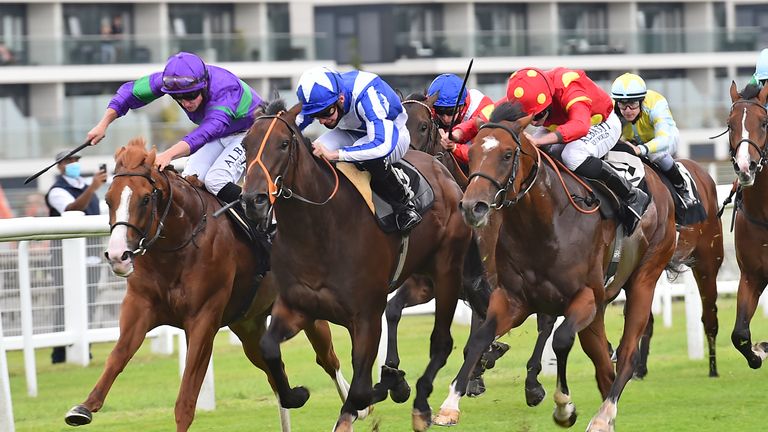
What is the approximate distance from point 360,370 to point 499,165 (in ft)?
3.83

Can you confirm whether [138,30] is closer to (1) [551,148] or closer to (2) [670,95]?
(2) [670,95]

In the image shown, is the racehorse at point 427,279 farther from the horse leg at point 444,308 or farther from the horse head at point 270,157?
the horse head at point 270,157

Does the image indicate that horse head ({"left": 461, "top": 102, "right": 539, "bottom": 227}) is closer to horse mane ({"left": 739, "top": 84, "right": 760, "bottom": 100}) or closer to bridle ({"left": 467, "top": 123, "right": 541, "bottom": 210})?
bridle ({"left": 467, "top": 123, "right": 541, "bottom": 210})

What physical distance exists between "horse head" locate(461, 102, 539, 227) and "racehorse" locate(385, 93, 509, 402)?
133 cm

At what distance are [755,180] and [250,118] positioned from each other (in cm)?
324

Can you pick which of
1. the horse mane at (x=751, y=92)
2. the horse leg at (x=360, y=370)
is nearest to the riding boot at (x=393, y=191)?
the horse leg at (x=360, y=370)

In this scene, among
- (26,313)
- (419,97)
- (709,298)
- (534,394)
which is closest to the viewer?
(534,394)

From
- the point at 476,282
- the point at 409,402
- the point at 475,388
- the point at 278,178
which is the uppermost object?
the point at 278,178

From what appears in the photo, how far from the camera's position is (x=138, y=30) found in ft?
112

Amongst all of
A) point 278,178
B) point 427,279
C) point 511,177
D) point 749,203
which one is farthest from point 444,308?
point 749,203

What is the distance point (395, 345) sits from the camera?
7.86 metres

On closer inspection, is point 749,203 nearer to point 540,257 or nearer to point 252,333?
point 540,257

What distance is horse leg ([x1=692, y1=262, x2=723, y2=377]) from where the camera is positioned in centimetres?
985

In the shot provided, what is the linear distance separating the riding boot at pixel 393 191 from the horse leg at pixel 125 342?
1258 mm
